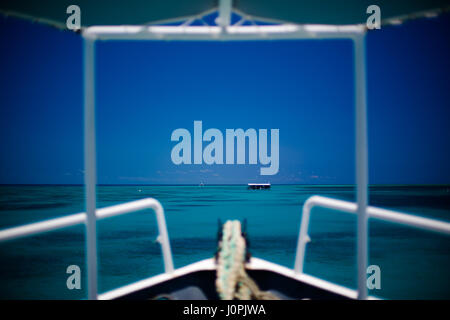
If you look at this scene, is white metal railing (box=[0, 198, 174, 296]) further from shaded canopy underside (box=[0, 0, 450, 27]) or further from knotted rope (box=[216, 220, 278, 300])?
shaded canopy underside (box=[0, 0, 450, 27])

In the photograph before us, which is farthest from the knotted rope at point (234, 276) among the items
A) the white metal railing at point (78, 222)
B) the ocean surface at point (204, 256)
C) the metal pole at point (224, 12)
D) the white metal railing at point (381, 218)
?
the ocean surface at point (204, 256)

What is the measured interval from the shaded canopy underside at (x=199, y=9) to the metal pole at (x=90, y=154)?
0.59 ft

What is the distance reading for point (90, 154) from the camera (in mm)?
1693

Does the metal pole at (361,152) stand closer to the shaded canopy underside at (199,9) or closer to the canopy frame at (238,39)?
the canopy frame at (238,39)

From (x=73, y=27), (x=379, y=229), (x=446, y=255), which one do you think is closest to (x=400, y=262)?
(x=446, y=255)

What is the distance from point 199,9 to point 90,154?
1.02m

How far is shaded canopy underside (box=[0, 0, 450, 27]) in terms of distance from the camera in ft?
4.80

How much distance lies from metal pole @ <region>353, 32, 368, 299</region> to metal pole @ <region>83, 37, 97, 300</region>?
1483 millimetres

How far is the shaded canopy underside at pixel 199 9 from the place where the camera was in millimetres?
1464

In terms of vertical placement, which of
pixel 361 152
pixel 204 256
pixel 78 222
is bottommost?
pixel 204 256

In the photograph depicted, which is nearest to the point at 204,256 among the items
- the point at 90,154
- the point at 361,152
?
the point at 90,154

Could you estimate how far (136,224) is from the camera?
704 inches

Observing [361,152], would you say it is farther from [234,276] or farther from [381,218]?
[234,276]
